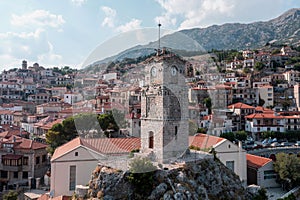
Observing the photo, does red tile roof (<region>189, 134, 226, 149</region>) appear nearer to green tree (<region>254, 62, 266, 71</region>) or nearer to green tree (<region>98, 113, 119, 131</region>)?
green tree (<region>98, 113, 119, 131</region>)

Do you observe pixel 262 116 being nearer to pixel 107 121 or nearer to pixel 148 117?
pixel 148 117

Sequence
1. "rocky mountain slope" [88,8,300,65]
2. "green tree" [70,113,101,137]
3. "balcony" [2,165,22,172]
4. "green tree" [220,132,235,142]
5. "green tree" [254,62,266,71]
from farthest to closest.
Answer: "rocky mountain slope" [88,8,300,65] → "green tree" [254,62,266,71] → "green tree" [220,132,235,142] → "balcony" [2,165,22,172] → "green tree" [70,113,101,137]

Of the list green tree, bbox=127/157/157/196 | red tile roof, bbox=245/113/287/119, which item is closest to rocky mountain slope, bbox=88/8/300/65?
red tile roof, bbox=245/113/287/119

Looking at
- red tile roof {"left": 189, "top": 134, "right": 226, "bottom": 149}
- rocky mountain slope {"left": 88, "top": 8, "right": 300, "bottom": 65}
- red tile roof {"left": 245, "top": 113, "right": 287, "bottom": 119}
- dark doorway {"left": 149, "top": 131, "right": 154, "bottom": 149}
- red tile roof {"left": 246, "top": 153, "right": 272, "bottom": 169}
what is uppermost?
rocky mountain slope {"left": 88, "top": 8, "right": 300, "bottom": 65}

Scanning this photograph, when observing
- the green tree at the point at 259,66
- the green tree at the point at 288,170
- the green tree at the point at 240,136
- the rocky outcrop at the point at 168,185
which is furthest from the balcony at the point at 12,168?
the green tree at the point at 259,66

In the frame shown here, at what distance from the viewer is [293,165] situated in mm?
18859

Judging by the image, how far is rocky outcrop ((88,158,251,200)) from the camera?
1099 cm

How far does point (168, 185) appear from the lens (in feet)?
36.3

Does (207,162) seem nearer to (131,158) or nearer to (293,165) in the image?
(131,158)

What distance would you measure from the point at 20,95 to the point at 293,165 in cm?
4584

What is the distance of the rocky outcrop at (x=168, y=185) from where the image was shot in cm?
1099

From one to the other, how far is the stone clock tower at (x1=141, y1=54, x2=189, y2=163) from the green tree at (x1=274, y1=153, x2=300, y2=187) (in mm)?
9698

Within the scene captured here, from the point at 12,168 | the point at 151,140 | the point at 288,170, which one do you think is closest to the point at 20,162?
the point at 12,168

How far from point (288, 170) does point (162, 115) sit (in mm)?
11663
